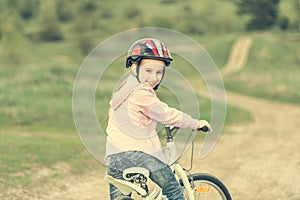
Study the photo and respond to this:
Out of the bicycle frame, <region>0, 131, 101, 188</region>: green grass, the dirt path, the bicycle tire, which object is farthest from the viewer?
<region>0, 131, 101, 188</region>: green grass

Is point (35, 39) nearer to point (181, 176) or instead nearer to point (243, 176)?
point (243, 176)

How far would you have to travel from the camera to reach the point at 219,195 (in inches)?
265

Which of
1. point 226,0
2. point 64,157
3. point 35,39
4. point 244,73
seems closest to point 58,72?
point 244,73

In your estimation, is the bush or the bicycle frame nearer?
the bicycle frame

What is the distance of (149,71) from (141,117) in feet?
1.65

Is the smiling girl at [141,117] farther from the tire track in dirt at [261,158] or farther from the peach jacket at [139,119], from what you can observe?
the tire track in dirt at [261,158]

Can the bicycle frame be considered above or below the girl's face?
below

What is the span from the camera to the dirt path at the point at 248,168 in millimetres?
10234

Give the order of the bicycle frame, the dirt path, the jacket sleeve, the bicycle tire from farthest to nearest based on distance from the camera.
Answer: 1. the dirt path
2. the bicycle tire
3. the bicycle frame
4. the jacket sleeve

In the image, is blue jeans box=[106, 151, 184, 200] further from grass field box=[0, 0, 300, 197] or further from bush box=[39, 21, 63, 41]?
bush box=[39, 21, 63, 41]

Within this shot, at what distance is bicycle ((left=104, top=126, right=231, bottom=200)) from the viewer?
577 cm

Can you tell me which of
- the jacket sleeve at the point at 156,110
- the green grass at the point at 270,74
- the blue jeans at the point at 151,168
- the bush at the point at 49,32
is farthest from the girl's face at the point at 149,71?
the bush at the point at 49,32

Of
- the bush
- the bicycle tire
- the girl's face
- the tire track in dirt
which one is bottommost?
the bicycle tire

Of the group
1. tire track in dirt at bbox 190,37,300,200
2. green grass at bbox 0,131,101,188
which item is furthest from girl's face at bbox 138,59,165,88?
green grass at bbox 0,131,101,188
